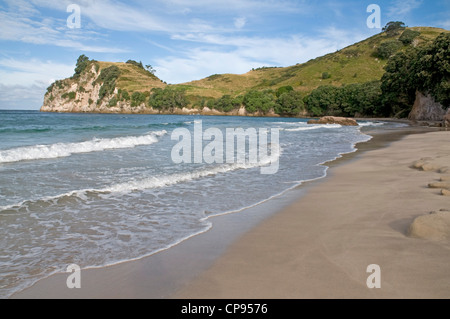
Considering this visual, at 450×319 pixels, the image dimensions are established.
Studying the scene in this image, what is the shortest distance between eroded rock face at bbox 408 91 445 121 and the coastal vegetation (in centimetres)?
182

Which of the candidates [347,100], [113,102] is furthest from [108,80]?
[347,100]

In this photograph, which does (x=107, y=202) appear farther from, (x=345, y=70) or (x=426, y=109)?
(x=345, y=70)

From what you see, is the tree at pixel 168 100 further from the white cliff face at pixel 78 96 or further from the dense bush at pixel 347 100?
the dense bush at pixel 347 100

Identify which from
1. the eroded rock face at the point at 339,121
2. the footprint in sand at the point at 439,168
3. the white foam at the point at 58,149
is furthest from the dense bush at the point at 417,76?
the white foam at the point at 58,149

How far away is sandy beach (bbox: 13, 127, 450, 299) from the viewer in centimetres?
271

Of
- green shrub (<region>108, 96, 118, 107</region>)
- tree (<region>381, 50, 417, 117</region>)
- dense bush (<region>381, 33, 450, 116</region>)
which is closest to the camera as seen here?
dense bush (<region>381, 33, 450, 116</region>)

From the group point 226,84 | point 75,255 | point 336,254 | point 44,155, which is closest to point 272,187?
point 336,254

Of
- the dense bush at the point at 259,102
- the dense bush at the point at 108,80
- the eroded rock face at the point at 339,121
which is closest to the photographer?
the eroded rock face at the point at 339,121

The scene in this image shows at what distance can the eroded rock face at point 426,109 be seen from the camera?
133ft

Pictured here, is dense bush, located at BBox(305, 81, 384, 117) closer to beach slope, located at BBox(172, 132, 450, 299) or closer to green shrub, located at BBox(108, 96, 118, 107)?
beach slope, located at BBox(172, 132, 450, 299)

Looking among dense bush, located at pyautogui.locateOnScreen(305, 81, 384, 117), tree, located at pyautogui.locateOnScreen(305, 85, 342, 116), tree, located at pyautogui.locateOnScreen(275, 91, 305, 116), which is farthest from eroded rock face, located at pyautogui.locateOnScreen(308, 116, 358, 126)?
tree, located at pyautogui.locateOnScreen(275, 91, 305, 116)

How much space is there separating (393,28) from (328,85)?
49.0 metres

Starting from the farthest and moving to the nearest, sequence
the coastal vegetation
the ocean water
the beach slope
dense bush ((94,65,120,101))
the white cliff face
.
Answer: the white cliff face < dense bush ((94,65,120,101)) < the coastal vegetation < the ocean water < the beach slope

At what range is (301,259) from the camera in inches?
130
